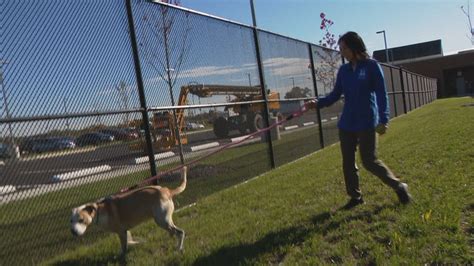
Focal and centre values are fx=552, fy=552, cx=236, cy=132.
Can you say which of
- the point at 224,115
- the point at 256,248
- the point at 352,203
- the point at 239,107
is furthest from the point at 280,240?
the point at 239,107

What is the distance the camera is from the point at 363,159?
19.7 feet

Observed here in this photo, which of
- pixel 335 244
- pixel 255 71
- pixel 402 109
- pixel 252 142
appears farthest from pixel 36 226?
pixel 402 109

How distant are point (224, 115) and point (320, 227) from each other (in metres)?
4.63

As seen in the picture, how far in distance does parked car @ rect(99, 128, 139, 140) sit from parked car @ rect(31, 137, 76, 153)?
1.86 ft

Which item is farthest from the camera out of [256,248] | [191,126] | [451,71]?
[451,71]

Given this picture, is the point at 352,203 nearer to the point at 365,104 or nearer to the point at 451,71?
the point at 365,104

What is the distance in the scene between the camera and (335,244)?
488 cm

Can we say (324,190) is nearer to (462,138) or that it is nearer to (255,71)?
(255,71)

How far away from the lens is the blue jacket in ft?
19.2

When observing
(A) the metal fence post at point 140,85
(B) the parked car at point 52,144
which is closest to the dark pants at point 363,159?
(A) the metal fence post at point 140,85

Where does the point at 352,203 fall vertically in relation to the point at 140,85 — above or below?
below

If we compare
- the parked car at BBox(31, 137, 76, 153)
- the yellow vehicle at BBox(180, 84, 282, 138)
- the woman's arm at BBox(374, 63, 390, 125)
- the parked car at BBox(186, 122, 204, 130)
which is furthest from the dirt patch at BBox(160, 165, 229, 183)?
the woman's arm at BBox(374, 63, 390, 125)

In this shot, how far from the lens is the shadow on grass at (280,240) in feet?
15.5

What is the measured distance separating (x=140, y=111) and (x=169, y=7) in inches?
70.7
